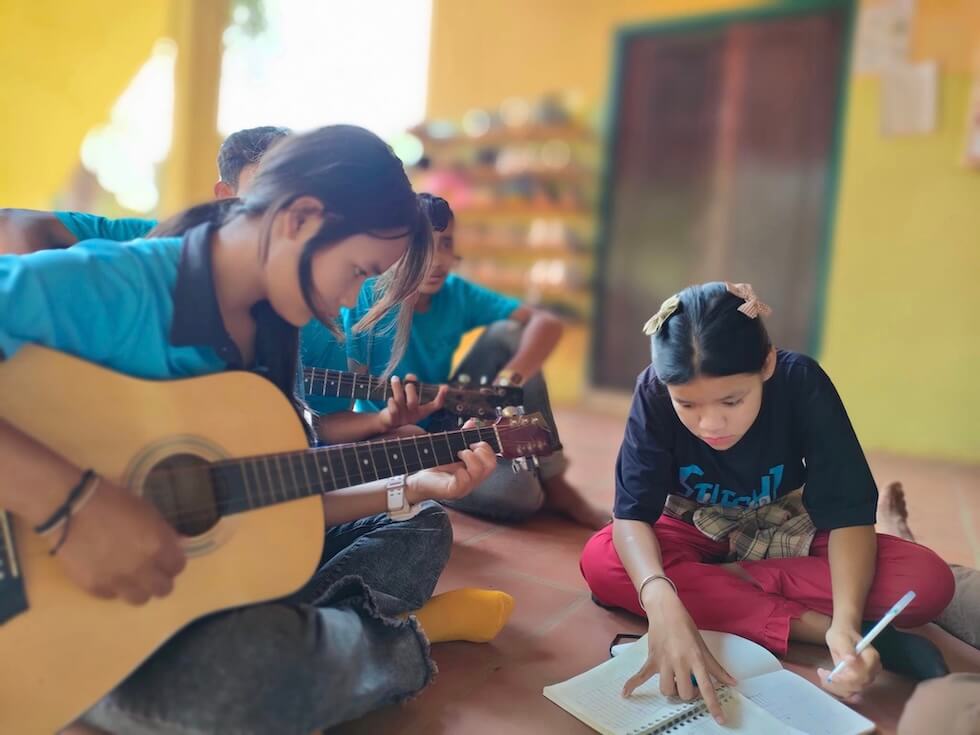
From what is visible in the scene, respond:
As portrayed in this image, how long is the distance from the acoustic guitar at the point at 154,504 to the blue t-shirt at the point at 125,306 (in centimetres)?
3

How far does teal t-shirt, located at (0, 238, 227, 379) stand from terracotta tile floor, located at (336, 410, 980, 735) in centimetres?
56

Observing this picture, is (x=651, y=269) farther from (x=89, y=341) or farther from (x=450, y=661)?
(x=89, y=341)

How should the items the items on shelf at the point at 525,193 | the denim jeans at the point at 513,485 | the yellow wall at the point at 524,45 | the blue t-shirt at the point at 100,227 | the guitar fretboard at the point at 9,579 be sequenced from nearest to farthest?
the guitar fretboard at the point at 9,579, the blue t-shirt at the point at 100,227, the denim jeans at the point at 513,485, the yellow wall at the point at 524,45, the items on shelf at the point at 525,193

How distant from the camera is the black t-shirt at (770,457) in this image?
120 cm

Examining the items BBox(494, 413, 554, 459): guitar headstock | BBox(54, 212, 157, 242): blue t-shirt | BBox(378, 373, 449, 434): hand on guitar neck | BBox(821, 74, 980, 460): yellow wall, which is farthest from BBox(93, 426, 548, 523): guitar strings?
BBox(821, 74, 980, 460): yellow wall

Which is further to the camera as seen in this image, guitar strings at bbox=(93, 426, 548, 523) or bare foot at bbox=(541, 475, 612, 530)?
bare foot at bbox=(541, 475, 612, 530)

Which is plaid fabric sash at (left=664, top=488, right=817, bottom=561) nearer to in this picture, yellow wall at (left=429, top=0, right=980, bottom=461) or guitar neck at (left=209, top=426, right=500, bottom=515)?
guitar neck at (left=209, top=426, right=500, bottom=515)

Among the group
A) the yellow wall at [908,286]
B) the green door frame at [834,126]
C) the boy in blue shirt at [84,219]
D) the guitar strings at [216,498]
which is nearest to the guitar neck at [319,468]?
the guitar strings at [216,498]

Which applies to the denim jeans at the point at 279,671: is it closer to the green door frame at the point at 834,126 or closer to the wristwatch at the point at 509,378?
the wristwatch at the point at 509,378

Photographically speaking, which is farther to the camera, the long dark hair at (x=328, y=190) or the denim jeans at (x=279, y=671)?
the long dark hair at (x=328, y=190)

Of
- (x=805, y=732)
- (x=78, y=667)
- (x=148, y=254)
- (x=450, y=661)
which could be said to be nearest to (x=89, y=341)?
(x=148, y=254)

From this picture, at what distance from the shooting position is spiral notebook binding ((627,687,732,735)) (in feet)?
3.29

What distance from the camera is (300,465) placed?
3.20 ft

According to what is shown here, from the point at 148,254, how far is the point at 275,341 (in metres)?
0.20
